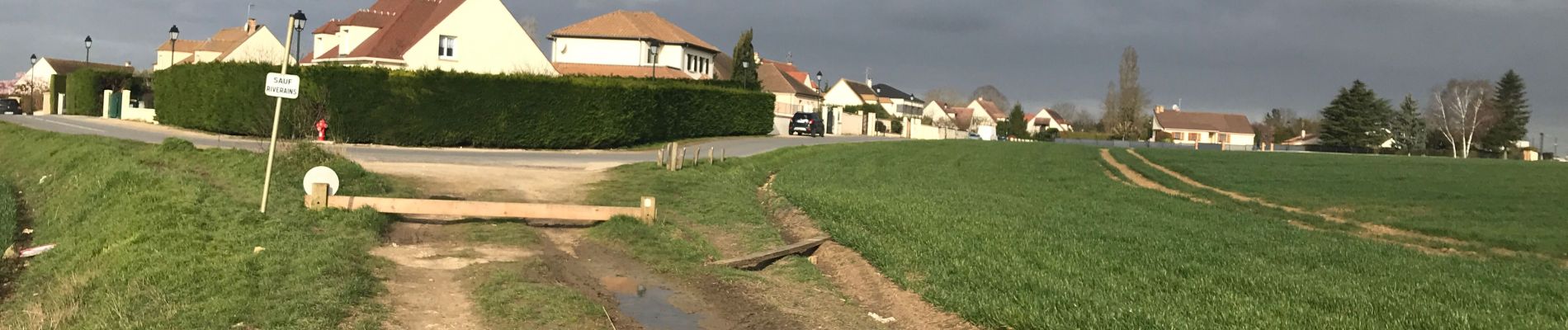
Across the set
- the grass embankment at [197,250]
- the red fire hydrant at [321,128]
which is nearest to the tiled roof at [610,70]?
the red fire hydrant at [321,128]

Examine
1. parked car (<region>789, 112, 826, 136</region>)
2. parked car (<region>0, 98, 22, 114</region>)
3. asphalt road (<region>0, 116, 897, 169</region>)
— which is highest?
parked car (<region>789, 112, 826, 136</region>)

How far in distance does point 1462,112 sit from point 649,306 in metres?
98.7

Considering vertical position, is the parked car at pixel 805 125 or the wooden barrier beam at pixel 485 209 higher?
the parked car at pixel 805 125

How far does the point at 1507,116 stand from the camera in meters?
90.4

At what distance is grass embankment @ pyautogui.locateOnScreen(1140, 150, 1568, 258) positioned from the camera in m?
18.2

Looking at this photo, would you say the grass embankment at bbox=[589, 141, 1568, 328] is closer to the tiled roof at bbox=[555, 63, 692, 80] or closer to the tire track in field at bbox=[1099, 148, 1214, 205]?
the tire track in field at bbox=[1099, 148, 1214, 205]

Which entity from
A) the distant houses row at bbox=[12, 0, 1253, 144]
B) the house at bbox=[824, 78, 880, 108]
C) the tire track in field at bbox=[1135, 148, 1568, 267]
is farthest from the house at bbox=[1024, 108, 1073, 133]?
the tire track in field at bbox=[1135, 148, 1568, 267]

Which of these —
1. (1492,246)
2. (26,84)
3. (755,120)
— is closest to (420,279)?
(1492,246)

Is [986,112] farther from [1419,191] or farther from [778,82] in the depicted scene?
[1419,191]

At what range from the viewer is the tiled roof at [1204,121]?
12862 cm

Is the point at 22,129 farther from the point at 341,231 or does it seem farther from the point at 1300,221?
the point at 1300,221

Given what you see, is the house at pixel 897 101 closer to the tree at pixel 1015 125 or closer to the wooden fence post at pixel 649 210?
the tree at pixel 1015 125

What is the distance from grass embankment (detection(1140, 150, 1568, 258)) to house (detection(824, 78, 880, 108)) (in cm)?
7242

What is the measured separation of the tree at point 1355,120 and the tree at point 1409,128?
6765mm
